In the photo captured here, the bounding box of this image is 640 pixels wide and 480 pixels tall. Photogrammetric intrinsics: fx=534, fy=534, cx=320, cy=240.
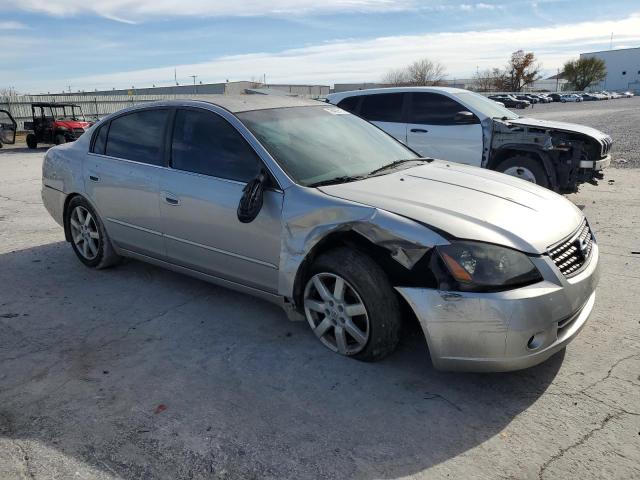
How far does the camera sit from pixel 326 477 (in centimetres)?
241

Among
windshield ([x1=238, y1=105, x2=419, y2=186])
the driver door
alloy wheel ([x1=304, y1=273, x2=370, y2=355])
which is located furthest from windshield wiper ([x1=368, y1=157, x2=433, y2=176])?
alloy wheel ([x1=304, y1=273, x2=370, y2=355])

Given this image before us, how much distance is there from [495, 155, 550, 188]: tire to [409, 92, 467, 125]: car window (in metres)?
1.12

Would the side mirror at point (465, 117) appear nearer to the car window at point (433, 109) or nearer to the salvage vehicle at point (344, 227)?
the car window at point (433, 109)

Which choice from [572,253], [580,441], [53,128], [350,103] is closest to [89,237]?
[572,253]

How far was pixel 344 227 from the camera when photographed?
10.6 feet

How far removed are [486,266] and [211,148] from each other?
2.23 m

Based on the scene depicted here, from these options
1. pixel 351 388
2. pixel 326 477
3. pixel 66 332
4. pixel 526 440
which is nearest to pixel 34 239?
pixel 66 332

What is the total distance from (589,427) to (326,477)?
1.39 meters

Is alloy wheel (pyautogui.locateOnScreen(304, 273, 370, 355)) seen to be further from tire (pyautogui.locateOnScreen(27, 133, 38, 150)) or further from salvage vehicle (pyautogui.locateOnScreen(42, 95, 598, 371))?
tire (pyautogui.locateOnScreen(27, 133, 38, 150))

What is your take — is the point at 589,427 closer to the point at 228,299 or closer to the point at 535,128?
the point at 228,299

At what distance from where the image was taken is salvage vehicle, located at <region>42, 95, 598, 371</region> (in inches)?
112

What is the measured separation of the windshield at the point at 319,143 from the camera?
3686 mm

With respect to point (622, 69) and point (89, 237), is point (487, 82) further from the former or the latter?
point (89, 237)

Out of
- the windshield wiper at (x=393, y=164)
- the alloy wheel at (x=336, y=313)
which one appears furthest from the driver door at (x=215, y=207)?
the windshield wiper at (x=393, y=164)
